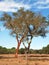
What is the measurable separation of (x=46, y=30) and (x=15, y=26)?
26.0 feet

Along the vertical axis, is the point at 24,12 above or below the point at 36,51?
above

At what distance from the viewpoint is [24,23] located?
58781 millimetres

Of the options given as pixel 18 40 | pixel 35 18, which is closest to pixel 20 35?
pixel 18 40

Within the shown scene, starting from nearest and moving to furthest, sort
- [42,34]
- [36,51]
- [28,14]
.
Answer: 1. [28,14]
2. [42,34]
3. [36,51]

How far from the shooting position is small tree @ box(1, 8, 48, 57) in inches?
2282

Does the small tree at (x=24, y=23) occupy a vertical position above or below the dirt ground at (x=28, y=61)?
above

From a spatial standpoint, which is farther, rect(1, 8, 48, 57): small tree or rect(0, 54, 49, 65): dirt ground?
rect(1, 8, 48, 57): small tree

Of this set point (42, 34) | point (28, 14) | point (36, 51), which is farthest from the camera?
point (36, 51)

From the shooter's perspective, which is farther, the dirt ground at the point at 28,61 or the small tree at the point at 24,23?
the small tree at the point at 24,23

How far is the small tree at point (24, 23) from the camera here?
58.0m

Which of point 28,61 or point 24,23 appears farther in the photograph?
point 24,23

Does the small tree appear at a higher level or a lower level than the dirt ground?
higher

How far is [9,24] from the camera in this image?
58.9 meters

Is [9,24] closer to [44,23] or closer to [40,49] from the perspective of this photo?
[44,23]
